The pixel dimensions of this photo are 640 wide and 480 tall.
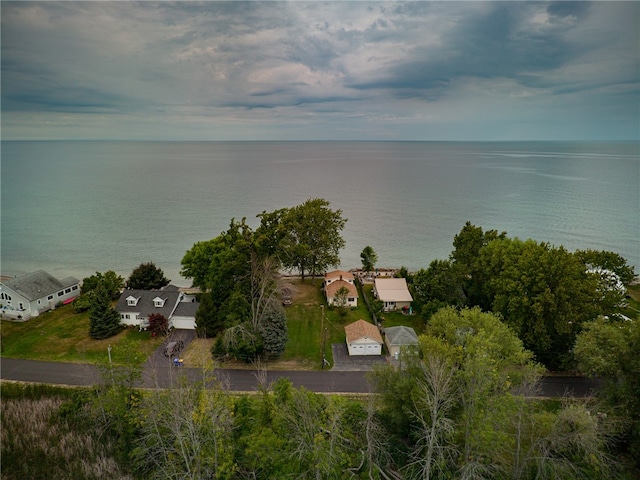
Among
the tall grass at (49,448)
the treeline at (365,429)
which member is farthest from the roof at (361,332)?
the tall grass at (49,448)

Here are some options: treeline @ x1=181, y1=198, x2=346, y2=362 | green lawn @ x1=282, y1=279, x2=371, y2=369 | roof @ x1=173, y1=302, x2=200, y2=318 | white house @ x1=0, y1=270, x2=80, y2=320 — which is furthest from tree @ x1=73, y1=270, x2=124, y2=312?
green lawn @ x1=282, y1=279, x2=371, y2=369

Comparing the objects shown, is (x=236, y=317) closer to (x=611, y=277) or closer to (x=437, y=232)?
(x=611, y=277)

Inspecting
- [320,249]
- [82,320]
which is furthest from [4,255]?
[320,249]

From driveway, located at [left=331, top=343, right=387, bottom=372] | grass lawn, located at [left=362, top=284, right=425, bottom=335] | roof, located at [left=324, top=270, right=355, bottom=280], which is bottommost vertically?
driveway, located at [left=331, top=343, right=387, bottom=372]

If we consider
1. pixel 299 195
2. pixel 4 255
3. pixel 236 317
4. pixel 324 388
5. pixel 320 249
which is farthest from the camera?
pixel 299 195

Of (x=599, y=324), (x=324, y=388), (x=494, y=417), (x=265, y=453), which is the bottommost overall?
(x=324, y=388)

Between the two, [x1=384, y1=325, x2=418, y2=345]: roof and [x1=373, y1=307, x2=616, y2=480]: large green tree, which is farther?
[x1=384, y1=325, x2=418, y2=345]: roof

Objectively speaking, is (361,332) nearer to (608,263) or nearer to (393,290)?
(393,290)

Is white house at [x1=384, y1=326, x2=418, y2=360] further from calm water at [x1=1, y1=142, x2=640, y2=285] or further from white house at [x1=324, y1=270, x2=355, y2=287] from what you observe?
calm water at [x1=1, y1=142, x2=640, y2=285]
